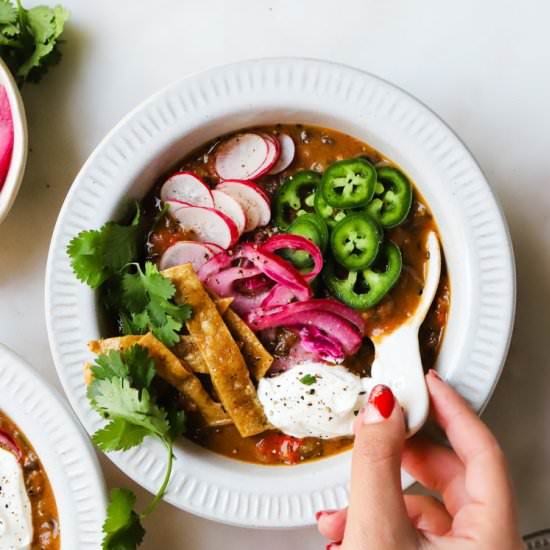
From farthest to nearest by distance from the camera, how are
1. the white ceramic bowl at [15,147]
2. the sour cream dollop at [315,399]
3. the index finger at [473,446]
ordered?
the white ceramic bowl at [15,147] → the sour cream dollop at [315,399] → the index finger at [473,446]

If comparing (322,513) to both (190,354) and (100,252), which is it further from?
(100,252)

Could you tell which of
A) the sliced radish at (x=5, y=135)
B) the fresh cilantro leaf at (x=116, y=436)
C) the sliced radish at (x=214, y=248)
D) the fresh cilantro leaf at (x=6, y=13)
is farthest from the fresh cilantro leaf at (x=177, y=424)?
the fresh cilantro leaf at (x=6, y=13)

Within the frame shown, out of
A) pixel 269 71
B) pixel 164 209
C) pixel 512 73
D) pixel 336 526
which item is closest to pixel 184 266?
pixel 164 209

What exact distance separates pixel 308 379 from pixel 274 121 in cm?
67

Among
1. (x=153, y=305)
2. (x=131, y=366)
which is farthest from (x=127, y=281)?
(x=131, y=366)

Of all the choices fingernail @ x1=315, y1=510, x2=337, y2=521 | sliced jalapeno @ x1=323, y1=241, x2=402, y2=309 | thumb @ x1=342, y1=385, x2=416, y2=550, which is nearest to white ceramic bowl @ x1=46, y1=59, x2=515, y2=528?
fingernail @ x1=315, y1=510, x2=337, y2=521

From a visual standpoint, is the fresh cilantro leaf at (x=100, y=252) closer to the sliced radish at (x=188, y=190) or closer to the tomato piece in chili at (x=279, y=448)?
the sliced radish at (x=188, y=190)

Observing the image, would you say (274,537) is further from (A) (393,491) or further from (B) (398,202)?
(B) (398,202)

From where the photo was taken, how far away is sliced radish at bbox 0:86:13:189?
7.58ft

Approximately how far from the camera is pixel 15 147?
227cm

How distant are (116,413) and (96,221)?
19.2 inches

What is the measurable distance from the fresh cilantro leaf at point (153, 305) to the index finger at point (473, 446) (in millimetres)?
648

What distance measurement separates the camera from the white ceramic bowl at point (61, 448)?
218 centimetres

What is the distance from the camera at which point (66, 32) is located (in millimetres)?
2465
